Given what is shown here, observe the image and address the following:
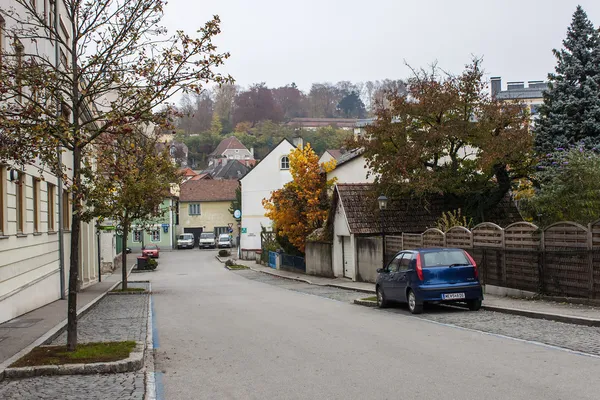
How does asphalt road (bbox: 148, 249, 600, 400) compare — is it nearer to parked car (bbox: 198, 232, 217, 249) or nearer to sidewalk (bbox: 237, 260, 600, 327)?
sidewalk (bbox: 237, 260, 600, 327)

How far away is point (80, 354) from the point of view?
10109 millimetres

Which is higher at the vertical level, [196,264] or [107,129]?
[107,129]

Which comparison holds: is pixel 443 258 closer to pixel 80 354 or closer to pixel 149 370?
pixel 149 370

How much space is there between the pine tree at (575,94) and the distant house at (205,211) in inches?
2663

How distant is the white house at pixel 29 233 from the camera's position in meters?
15.7

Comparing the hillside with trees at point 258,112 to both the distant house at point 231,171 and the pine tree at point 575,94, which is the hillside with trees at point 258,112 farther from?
the pine tree at point 575,94

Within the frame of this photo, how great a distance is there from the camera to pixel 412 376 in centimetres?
841

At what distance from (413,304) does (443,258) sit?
134 cm

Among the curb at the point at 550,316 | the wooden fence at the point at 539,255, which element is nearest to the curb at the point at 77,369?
the curb at the point at 550,316

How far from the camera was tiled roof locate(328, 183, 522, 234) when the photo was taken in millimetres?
31453

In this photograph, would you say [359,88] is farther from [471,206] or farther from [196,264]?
[471,206]

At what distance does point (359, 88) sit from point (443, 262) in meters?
165

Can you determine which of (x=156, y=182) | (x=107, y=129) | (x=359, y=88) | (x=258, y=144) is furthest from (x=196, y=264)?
(x=359, y=88)

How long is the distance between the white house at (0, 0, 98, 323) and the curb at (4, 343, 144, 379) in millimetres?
4187
